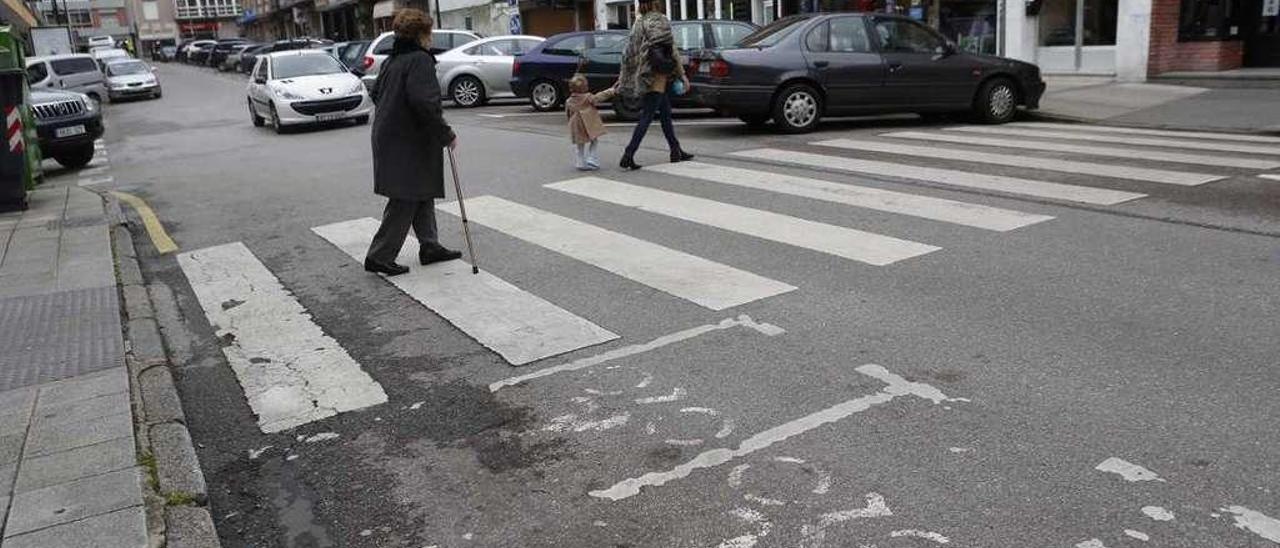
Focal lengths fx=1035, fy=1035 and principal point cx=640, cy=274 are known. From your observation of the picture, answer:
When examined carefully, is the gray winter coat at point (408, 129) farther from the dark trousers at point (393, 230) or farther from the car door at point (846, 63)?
the car door at point (846, 63)

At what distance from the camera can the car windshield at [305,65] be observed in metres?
19.0

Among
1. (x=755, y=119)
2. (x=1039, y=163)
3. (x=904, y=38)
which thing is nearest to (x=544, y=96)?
(x=755, y=119)

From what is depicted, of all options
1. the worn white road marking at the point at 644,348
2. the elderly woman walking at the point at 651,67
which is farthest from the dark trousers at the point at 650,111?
the worn white road marking at the point at 644,348

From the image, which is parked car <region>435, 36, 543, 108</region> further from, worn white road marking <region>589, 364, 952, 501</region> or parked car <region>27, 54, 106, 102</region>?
worn white road marking <region>589, 364, 952, 501</region>

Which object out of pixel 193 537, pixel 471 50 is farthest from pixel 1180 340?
pixel 471 50

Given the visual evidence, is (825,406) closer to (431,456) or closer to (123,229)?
(431,456)

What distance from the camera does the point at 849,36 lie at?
1346cm

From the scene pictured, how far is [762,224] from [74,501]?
5278mm

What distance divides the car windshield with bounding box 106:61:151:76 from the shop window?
29595mm

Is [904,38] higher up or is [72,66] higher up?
[72,66]

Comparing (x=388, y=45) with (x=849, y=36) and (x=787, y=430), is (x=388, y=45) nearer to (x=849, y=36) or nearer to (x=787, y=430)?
(x=849, y=36)

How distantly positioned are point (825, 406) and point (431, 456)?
160 cm

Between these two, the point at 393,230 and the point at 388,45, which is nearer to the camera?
the point at 393,230

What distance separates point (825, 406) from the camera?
426 cm
